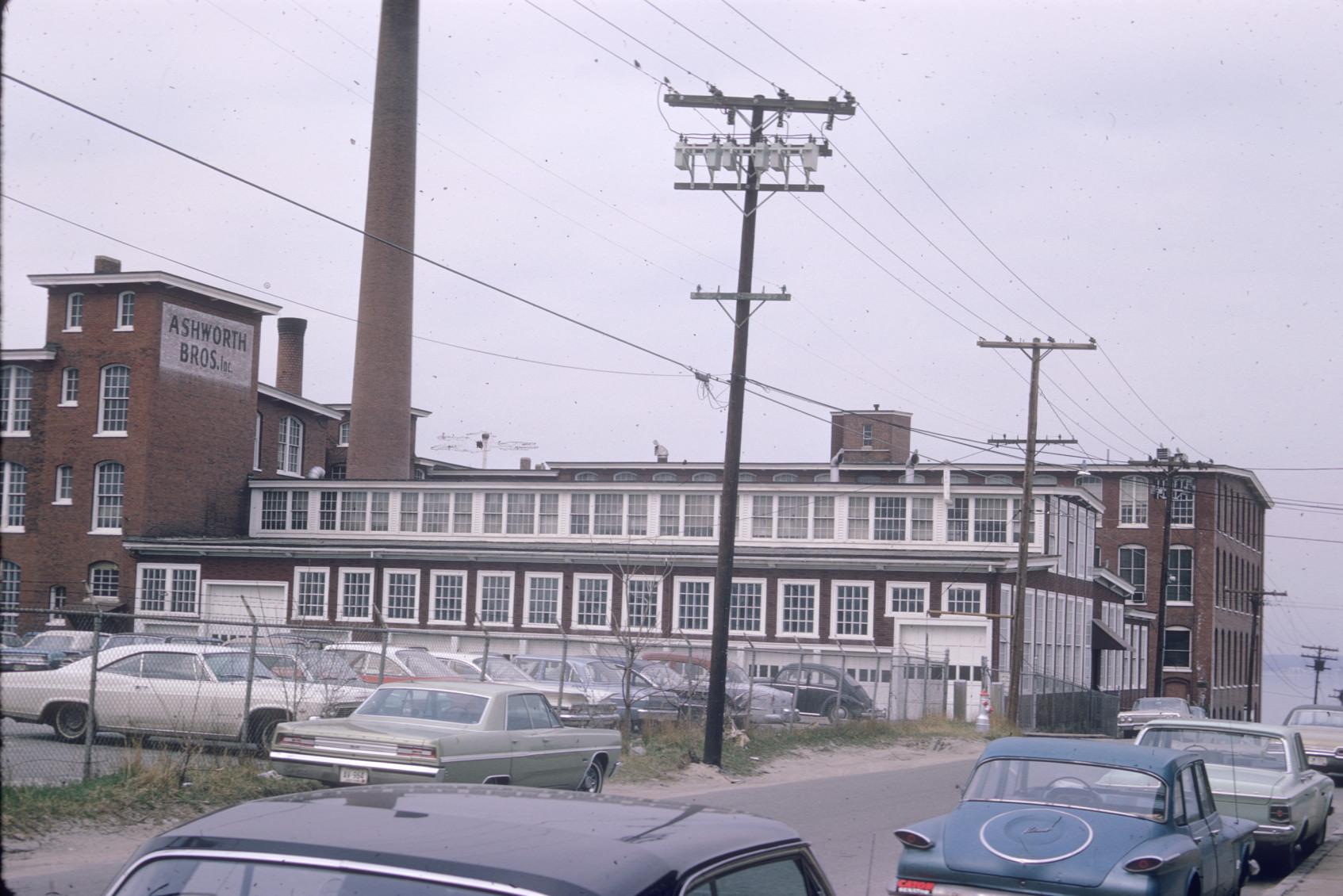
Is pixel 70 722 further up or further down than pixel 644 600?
further down

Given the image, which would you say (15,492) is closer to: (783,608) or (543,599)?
(543,599)

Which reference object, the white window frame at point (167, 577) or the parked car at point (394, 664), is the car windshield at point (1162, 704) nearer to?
the parked car at point (394, 664)

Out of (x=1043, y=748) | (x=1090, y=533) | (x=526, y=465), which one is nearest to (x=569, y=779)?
(x=1043, y=748)

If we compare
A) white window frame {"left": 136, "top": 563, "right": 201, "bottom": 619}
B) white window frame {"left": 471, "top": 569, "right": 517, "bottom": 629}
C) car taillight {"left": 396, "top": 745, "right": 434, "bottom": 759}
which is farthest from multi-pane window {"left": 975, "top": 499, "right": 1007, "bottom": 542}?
car taillight {"left": 396, "top": 745, "right": 434, "bottom": 759}

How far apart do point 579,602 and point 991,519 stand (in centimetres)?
1380

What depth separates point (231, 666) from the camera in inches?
727

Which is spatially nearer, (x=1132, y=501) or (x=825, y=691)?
(x=825, y=691)

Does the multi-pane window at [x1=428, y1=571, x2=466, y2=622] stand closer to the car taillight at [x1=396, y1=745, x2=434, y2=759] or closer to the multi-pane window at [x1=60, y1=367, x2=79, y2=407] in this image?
the multi-pane window at [x1=60, y1=367, x2=79, y2=407]

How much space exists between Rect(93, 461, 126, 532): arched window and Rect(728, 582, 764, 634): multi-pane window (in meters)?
21.2

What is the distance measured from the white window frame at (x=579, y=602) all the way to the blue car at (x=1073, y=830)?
34028mm

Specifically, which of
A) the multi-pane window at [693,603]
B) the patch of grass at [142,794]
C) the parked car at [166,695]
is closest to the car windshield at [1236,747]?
the patch of grass at [142,794]

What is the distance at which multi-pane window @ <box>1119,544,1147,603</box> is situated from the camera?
75000 millimetres

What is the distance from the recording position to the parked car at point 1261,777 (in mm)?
13867

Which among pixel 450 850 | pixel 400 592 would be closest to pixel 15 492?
pixel 400 592
